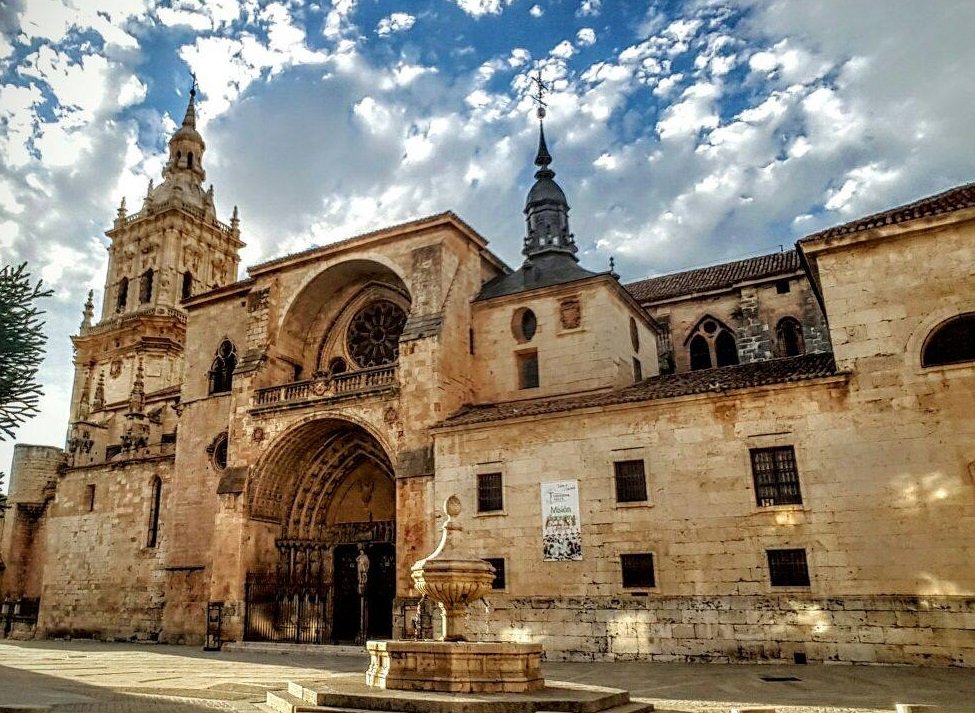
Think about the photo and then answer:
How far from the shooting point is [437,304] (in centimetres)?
2184

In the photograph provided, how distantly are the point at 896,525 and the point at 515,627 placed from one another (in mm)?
8384

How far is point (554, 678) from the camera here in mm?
12750

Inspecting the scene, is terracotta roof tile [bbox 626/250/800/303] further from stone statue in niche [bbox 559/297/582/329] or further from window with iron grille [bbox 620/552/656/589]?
window with iron grille [bbox 620/552/656/589]

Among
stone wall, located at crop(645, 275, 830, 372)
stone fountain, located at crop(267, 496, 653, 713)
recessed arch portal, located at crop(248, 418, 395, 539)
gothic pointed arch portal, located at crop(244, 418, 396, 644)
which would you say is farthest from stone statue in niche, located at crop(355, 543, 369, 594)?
stone wall, located at crop(645, 275, 830, 372)

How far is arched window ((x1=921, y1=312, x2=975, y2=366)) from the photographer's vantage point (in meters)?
14.8

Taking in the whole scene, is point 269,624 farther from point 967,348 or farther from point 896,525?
point 967,348

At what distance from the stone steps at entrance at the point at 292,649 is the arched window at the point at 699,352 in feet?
50.0

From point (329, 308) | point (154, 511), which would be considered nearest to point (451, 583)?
point (329, 308)

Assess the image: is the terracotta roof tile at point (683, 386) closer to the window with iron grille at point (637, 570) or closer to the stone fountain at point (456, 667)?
the window with iron grille at point (637, 570)

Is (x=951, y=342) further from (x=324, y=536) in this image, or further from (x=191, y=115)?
(x=191, y=115)

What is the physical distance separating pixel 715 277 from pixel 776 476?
1369cm

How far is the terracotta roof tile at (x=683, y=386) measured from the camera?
1642 cm

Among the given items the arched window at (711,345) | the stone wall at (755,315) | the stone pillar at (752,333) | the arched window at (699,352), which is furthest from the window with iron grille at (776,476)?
the arched window at (699,352)

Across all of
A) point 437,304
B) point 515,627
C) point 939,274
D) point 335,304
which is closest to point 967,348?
point 939,274
